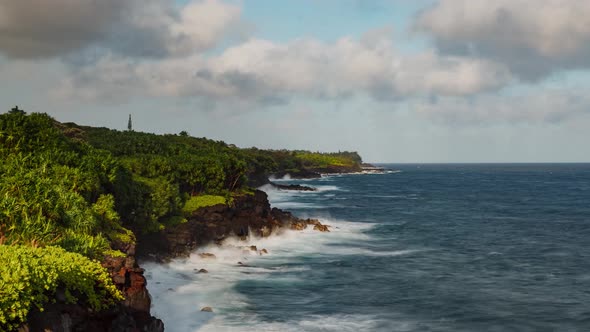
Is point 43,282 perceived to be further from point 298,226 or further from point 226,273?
point 298,226

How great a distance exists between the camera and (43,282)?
67.8 ft

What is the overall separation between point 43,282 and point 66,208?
41.8 feet

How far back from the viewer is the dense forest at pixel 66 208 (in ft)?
Answer: 68.3

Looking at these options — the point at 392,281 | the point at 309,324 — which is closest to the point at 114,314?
the point at 309,324

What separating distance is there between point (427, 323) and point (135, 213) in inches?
1125

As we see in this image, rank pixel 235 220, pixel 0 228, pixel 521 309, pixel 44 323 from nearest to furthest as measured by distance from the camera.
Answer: pixel 44 323 < pixel 0 228 < pixel 521 309 < pixel 235 220

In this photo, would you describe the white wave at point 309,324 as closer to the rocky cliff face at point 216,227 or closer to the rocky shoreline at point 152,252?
the rocky shoreline at point 152,252

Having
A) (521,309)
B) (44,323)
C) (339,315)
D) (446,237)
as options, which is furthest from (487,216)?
(44,323)

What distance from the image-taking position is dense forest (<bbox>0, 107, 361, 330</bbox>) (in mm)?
20812

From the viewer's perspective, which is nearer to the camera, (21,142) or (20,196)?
(20,196)

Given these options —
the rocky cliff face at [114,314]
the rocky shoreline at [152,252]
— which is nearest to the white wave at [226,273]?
the rocky shoreline at [152,252]

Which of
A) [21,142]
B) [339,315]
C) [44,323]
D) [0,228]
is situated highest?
[21,142]

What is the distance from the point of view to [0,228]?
1105 inches

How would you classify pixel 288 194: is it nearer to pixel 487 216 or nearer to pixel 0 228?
pixel 487 216
